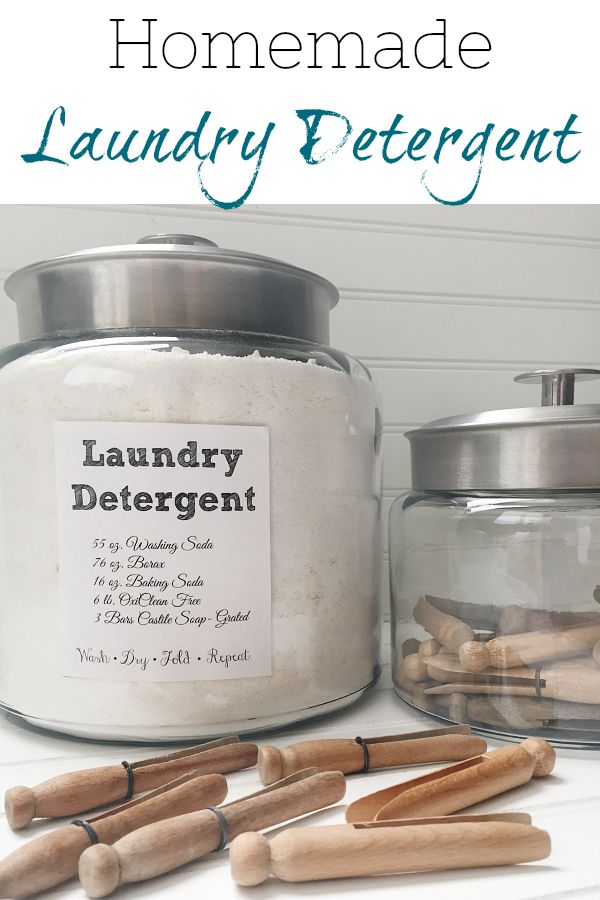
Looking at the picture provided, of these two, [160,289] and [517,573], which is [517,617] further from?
[160,289]

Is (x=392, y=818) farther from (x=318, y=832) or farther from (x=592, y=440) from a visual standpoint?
(x=592, y=440)

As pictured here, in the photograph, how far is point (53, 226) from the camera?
867mm

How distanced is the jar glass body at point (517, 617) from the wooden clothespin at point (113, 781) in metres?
0.17

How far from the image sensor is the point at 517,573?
56 cm

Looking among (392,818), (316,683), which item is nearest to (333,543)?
(316,683)

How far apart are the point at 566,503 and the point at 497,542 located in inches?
2.4

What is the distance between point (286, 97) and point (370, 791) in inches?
29.4

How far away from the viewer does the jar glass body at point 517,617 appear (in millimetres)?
528

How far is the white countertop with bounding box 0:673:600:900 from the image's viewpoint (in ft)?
1.21

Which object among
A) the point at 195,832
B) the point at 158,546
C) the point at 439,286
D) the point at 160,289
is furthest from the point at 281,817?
the point at 439,286

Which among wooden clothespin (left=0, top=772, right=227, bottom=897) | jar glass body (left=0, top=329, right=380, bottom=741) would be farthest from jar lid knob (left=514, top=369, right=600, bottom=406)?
wooden clothespin (left=0, top=772, right=227, bottom=897)

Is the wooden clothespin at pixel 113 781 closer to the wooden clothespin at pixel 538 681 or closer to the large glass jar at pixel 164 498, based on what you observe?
the large glass jar at pixel 164 498

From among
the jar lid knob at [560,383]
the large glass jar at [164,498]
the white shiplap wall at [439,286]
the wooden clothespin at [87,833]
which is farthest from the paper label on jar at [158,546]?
the white shiplap wall at [439,286]

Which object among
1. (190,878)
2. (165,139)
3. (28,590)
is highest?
(165,139)
